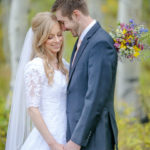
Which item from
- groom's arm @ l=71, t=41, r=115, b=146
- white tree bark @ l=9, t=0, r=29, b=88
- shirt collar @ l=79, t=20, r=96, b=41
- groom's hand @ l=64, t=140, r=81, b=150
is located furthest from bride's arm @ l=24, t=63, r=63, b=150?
white tree bark @ l=9, t=0, r=29, b=88

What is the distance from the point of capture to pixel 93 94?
92.5 inches

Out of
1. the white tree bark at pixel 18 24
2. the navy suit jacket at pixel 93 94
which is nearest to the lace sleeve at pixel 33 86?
the navy suit jacket at pixel 93 94

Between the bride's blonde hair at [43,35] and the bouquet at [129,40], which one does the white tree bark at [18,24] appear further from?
the bouquet at [129,40]

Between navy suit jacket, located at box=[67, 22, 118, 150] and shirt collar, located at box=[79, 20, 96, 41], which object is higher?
shirt collar, located at box=[79, 20, 96, 41]

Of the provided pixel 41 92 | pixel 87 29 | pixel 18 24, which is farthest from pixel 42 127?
pixel 18 24

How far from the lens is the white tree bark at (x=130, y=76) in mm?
5539

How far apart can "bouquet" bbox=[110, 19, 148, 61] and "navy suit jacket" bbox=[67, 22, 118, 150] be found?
0.23m

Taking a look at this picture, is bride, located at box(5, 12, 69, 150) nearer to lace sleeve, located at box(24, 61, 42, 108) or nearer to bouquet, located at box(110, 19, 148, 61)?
lace sleeve, located at box(24, 61, 42, 108)

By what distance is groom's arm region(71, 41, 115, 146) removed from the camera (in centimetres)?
235

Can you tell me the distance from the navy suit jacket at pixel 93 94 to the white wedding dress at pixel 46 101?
0.13 m

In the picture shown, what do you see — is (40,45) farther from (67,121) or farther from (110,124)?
(110,124)

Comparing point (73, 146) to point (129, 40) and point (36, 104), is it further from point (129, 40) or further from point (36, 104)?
point (129, 40)

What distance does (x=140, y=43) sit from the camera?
9.09 feet

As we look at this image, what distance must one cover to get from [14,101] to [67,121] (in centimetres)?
65
